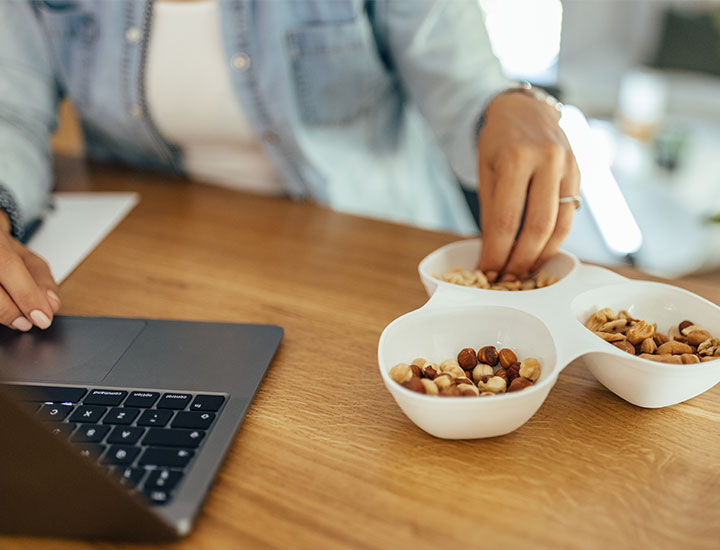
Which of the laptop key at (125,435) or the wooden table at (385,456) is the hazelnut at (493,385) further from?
the laptop key at (125,435)

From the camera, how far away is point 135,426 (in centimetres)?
42

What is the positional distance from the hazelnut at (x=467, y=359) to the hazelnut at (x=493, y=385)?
0.08 feet

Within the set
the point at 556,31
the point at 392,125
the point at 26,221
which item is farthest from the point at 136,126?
the point at 556,31

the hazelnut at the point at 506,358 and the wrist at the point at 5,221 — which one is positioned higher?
the hazelnut at the point at 506,358

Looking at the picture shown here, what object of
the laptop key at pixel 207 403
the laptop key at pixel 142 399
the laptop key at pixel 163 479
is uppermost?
the laptop key at pixel 163 479

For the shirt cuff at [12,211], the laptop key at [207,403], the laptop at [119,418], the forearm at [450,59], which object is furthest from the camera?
the forearm at [450,59]

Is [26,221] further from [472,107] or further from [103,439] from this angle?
[472,107]

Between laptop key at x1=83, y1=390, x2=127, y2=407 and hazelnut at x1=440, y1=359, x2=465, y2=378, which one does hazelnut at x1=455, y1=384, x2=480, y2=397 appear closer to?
hazelnut at x1=440, y1=359, x2=465, y2=378

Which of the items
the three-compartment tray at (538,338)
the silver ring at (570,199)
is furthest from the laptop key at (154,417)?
the silver ring at (570,199)

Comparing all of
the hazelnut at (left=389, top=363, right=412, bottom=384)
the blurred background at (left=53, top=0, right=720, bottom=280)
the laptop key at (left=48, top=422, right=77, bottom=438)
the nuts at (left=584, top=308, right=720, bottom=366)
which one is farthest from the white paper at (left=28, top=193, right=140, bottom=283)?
the blurred background at (left=53, top=0, right=720, bottom=280)

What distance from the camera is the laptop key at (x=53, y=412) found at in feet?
1.41

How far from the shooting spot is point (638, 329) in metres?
0.44

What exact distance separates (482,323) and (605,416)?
108mm

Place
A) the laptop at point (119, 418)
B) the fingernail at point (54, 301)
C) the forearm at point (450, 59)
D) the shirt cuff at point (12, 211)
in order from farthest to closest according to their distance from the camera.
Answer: the forearm at point (450, 59) < the shirt cuff at point (12, 211) < the fingernail at point (54, 301) < the laptop at point (119, 418)
